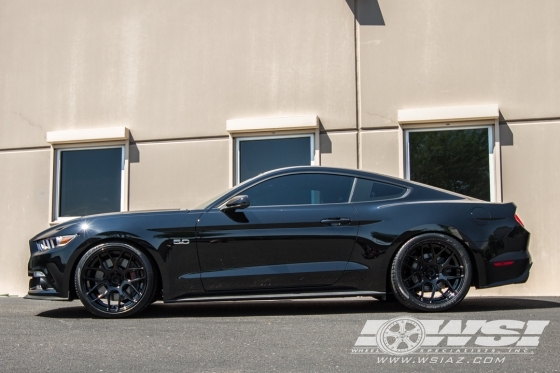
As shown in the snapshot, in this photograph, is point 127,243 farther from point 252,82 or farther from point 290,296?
point 252,82

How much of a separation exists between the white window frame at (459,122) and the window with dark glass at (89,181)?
398cm

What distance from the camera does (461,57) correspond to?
9.66m

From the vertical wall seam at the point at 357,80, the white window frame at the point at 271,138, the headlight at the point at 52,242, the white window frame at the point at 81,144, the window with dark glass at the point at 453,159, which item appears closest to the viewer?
the headlight at the point at 52,242

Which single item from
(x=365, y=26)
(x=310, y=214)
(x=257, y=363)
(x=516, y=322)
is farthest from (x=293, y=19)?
(x=257, y=363)

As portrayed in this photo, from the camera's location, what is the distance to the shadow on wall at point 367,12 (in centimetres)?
1000

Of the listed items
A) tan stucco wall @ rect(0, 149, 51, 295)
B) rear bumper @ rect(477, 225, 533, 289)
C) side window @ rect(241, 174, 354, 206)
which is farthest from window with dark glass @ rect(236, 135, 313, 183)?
rear bumper @ rect(477, 225, 533, 289)

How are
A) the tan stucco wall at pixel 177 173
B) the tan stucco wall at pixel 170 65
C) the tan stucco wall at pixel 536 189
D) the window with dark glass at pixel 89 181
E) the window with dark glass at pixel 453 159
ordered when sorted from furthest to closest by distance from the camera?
the window with dark glass at pixel 89 181 → the tan stucco wall at pixel 177 173 → the tan stucco wall at pixel 170 65 → the window with dark glass at pixel 453 159 → the tan stucco wall at pixel 536 189

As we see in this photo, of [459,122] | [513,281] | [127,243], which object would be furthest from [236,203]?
[459,122]

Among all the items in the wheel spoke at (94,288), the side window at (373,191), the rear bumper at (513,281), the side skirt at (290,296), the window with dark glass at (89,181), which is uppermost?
the window with dark glass at (89,181)

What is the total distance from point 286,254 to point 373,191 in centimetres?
100

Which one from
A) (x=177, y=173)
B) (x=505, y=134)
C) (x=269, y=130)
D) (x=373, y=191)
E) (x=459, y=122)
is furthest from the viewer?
(x=177, y=173)

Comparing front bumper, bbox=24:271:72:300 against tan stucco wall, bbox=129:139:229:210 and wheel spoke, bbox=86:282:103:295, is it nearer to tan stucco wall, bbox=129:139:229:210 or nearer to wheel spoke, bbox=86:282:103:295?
wheel spoke, bbox=86:282:103:295

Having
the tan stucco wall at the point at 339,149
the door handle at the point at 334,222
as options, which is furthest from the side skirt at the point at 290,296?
the tan stucco wall at the point at 339,149

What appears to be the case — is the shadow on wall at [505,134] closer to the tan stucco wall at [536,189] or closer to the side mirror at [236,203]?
the tan stucco wall at [536,189]
